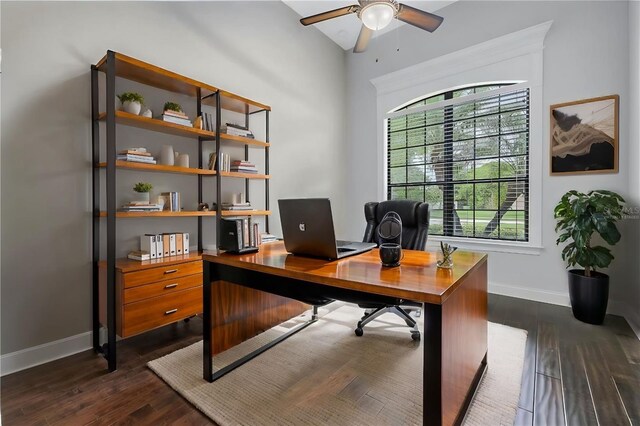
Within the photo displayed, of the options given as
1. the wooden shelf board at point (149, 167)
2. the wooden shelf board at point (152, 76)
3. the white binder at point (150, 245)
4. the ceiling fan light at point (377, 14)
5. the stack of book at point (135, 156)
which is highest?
the ceiling fan light at point (377, 14)

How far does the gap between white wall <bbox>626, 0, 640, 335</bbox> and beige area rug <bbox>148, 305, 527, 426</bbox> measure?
1148 millimetres

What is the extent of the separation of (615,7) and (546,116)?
103 cm

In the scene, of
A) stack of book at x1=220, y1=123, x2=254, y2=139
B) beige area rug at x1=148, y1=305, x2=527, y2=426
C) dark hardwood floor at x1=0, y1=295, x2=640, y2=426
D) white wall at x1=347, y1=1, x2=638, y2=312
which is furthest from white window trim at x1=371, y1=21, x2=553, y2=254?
stack of book at x1=220, y1=123, x2=254, y2=139

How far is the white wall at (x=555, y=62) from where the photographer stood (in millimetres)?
2762

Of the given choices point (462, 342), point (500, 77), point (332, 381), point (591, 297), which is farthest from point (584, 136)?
point (332, 381)

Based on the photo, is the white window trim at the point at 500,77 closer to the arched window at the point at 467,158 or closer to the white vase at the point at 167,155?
A: the arched window at the point at 467,158

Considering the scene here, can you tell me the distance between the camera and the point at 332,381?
68.1 inches

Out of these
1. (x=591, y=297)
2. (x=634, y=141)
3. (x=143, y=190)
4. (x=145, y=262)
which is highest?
(x=634, y=141)

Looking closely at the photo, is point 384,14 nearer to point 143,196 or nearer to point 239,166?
point 239,166

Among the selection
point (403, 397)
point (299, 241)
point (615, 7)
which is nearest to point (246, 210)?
→ point (299, 241)

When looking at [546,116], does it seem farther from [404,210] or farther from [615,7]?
[404,210]

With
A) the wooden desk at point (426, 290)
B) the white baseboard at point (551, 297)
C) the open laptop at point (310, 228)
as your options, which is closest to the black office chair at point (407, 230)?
the wooden desk at point (426, 290)

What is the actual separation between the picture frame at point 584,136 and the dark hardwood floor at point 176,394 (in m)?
1.52

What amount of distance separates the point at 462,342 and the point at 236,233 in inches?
48.9
